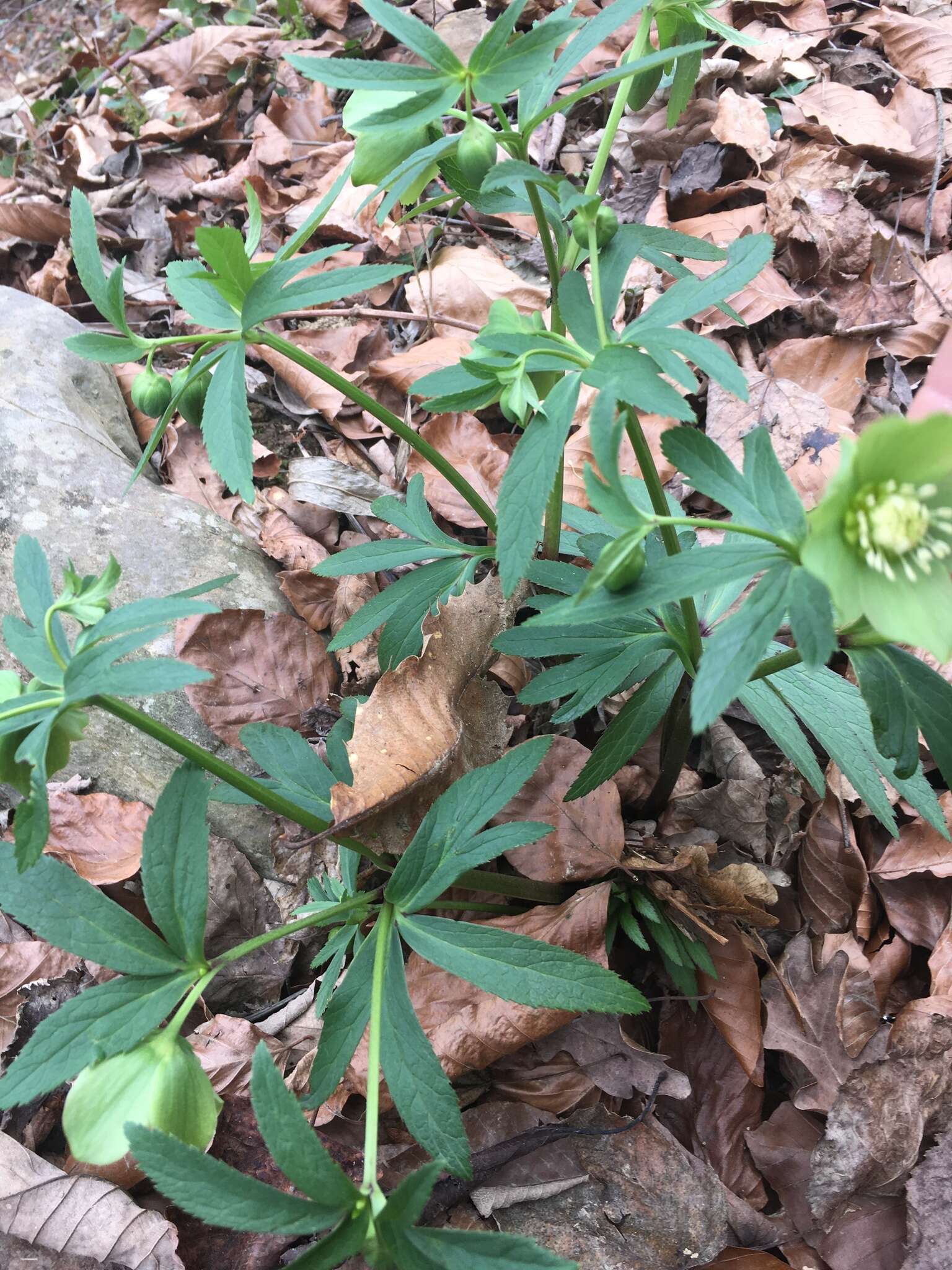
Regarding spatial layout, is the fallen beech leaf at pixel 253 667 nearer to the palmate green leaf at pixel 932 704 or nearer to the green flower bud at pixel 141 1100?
the green flower bud at pixel 141 1100

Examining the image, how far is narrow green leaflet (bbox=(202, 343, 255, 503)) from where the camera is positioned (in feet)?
3.83

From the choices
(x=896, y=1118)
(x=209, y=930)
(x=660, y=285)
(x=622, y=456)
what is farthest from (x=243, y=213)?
(x=896, y=1118)

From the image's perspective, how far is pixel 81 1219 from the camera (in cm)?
133

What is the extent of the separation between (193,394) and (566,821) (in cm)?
94

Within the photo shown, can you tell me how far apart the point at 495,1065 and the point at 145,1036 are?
2.20 feet

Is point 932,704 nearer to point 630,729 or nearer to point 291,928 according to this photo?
point 630,729

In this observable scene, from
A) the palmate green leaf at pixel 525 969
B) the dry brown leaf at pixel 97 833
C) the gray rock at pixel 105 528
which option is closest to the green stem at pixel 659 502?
the palmate green leaf at pixel 525 969

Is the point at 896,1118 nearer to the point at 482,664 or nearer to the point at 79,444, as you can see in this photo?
the point at 482,664

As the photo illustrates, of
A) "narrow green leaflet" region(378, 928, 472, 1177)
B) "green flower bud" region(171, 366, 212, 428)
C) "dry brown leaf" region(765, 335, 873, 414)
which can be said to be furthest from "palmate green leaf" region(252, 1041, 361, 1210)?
"dry brown leaf" region(765, 335, 873, 414)

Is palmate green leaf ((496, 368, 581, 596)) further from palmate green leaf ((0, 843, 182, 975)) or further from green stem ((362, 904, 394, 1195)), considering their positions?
palmate green leaf ((0, 843, 182, 975))

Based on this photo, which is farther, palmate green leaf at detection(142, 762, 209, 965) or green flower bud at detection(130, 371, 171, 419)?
green flower bud at detection(130, 371, 171, 419)

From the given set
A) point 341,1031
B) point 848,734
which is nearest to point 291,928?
point 341,1031

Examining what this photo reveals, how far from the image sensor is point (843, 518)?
0.78 metres

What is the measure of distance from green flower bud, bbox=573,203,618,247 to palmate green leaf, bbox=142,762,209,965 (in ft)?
2.67
